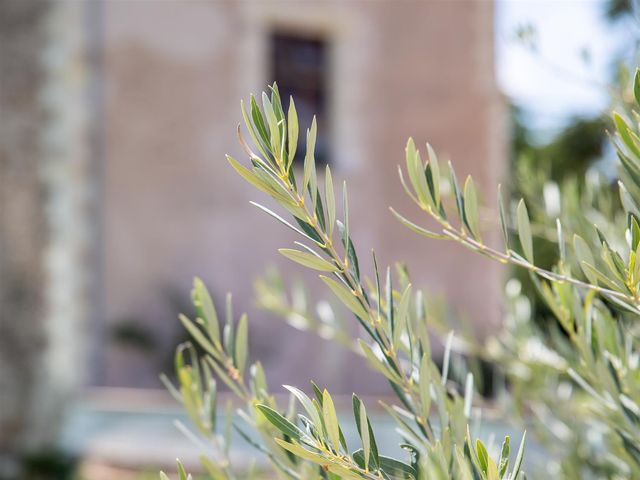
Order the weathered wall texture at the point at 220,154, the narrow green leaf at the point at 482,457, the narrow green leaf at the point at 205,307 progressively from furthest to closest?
the weathered wall texture at the point at 220,154
the narrow green leaf at the point at 205,307
the narrow green leaf at the point at 482,457

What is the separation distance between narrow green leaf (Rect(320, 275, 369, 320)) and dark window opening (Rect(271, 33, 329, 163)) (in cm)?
706

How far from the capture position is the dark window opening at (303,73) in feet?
25.4

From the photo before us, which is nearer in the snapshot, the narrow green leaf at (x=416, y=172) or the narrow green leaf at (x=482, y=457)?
the narrow green leaf at (x=482, y=457)

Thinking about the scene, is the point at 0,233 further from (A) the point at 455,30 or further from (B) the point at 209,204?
(A) the point at 455,30

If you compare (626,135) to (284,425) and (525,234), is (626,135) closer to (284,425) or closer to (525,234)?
(525,234)

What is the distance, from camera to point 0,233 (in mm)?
4422

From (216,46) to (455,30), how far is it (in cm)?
259

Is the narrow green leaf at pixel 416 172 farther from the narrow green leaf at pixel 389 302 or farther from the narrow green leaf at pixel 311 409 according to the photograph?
the narrow green leaf at pixel 311 409

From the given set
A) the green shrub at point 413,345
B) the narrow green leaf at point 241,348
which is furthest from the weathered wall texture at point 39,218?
the narrow green leaf at point 241,348

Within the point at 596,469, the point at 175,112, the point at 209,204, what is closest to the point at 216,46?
the point at 175,112

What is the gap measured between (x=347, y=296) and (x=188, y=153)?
682 centimetres

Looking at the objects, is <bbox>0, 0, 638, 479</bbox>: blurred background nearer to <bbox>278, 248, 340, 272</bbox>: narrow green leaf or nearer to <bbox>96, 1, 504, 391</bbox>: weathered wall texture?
<bbox>96, 1, 504, 391</bbox>: weathered wall texture

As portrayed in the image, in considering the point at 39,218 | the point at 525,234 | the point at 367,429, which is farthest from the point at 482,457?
the point at 39,218

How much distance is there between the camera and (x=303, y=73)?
785 cm
